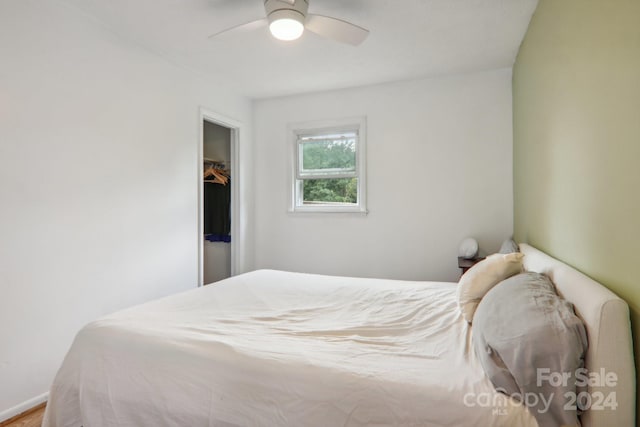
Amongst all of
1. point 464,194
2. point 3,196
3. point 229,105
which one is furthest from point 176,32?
point 464,194

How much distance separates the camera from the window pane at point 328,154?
3996mm

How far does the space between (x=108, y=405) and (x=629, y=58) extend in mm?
2211

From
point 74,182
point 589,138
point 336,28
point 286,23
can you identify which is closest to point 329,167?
point 336,28

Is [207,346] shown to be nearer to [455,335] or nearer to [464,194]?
[455,335]

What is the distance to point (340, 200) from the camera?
4.07 metres

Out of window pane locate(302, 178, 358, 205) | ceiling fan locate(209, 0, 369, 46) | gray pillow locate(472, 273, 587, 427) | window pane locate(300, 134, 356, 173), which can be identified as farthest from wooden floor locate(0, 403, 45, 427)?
window pane locate(300, 134, 356, 173)

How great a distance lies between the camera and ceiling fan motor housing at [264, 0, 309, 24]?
1.99 metres

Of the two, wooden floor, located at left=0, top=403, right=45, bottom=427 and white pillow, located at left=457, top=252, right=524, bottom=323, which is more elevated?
white pillow, located at left=457, top=252, right=524, bottom=323

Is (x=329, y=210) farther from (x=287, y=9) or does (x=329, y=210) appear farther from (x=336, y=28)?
(x=287, y=9)

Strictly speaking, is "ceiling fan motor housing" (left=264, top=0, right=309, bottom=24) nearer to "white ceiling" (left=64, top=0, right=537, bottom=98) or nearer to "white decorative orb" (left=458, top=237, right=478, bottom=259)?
"white ceiling" (left=64, top=0, right=537, bottom=98)

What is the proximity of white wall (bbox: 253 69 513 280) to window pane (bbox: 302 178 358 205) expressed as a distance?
9.0 inches

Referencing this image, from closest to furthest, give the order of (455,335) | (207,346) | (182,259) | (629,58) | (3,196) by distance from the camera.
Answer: (629,58) < (207,346) < (455,335) < (3,196) < (182,259)

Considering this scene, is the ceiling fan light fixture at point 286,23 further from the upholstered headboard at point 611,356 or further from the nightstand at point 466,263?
the nightstand at point 466,263

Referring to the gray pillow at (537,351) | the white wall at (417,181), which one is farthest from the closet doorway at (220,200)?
the gray pillow at (537,351)
